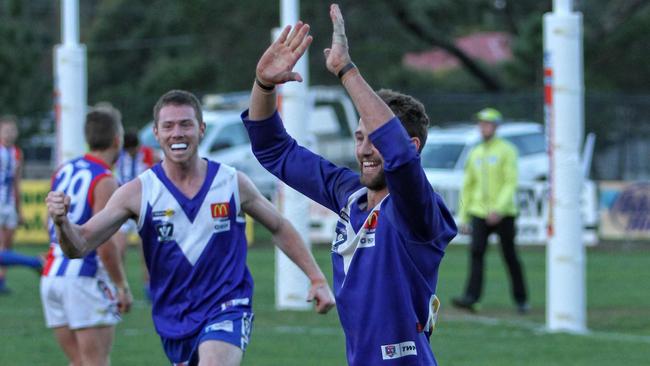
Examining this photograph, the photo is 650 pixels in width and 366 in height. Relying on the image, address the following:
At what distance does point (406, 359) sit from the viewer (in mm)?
4855

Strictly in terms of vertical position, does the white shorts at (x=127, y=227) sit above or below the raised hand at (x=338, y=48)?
below

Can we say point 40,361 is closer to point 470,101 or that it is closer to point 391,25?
point 470,101

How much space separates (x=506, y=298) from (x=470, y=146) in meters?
8.94

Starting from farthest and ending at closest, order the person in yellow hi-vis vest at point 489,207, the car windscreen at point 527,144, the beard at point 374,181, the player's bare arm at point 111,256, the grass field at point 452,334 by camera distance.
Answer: the car windscreen at point 527,144, the person in yellow hi-vis vest at point 489,207, the grass field at point 452,334, the player's bare arm at point 111,256, the beard at point 374,181

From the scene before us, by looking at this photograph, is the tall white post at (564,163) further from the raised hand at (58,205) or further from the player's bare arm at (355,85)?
the player's bare arm at (355,85)

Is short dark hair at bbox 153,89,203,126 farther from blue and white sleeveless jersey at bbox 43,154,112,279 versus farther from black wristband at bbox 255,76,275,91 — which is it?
black wristband at bbox 255,76,275,91

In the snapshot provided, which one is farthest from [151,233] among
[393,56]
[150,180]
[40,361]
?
[393,56]

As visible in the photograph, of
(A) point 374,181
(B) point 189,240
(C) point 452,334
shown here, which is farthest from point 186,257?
(C) point 452,334

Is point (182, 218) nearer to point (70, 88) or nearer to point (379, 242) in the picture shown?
point (379, 242)

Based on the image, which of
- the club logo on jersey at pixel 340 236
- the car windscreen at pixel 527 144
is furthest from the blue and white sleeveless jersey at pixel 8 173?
the club logo on jersey at pixel 340 236

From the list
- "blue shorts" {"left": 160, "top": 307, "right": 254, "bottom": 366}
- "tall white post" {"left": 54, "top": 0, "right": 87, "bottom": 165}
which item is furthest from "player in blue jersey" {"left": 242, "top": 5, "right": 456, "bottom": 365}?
"tall white post" {"left": 54, "top": 0, "right": 87, "bottom": 165}

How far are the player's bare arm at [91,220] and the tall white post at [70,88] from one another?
8167mm

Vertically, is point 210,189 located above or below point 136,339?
above

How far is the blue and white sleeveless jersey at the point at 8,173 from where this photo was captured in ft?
55.1
